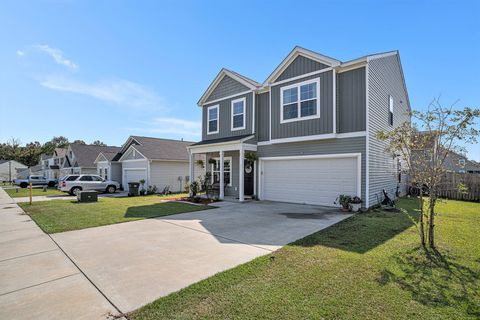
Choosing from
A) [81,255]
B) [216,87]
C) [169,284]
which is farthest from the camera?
[216,87]

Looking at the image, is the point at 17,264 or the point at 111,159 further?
the point at 111,159

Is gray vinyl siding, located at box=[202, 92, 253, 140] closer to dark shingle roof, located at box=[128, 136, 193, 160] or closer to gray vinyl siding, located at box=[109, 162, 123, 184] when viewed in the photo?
dark shingle roof, located at box=[128, 136, 193, 160]

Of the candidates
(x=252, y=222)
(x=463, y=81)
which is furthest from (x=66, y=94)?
(x=463, y=81)

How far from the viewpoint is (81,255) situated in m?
4.99

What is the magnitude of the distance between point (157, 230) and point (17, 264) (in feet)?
10.1

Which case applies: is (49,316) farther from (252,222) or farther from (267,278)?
(252,222)

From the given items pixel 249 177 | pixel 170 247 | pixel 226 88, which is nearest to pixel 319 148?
pixel 249 177

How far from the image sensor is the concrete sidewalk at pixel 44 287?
2.96 meters

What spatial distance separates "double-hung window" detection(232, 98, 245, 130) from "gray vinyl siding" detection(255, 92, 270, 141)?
996 millimetres

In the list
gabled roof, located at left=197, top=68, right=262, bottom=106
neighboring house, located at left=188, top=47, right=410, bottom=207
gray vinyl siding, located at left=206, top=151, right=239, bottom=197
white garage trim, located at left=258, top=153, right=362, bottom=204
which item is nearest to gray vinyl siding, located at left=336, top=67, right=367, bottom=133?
neighboring house, located at left=188, top=47, right=410, bottom=207

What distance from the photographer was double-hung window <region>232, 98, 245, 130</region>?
14704 mm

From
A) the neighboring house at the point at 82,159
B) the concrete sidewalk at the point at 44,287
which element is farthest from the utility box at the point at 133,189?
the neighboring house at the point at 82,159

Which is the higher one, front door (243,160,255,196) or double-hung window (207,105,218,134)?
double-hung window (207,105,218,134)

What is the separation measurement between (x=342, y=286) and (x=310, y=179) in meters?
8.65
